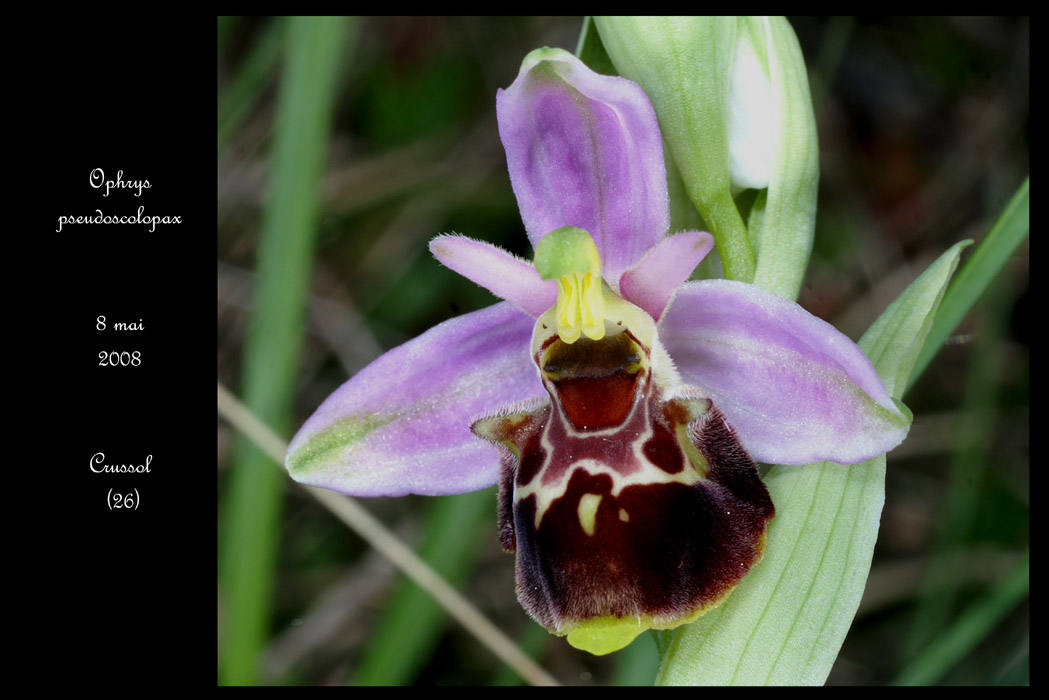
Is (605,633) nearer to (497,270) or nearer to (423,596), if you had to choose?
(497,270)

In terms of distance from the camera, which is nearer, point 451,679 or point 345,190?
point 451,679

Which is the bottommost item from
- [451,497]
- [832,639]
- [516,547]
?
[451,497]

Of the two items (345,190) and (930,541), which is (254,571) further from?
(930,541)

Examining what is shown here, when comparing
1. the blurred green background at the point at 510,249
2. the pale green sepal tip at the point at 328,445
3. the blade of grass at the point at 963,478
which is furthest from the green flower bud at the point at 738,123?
the blurred green background at the point at 510,249

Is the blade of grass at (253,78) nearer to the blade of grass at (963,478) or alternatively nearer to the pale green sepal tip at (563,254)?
the pale green sepal tip at (563,254)

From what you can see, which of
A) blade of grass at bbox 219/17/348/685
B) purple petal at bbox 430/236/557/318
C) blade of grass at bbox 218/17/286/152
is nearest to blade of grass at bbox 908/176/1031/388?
purple petal at bbox 430/236/557/318
